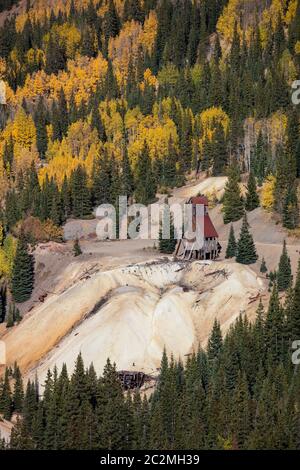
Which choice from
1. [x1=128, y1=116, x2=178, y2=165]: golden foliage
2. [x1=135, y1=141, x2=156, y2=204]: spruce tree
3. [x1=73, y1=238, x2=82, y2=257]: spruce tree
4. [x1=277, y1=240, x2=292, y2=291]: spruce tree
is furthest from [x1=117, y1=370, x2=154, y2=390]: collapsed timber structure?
[x1=128, y1=116, x2=178, y2=165]: golden foliage

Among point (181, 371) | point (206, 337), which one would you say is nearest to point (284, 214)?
point (206, 337)

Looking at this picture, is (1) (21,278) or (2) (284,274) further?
(1) (21,278)

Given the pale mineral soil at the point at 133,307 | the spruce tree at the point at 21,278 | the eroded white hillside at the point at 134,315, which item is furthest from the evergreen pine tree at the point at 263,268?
the spruce tree at the point at 21,278

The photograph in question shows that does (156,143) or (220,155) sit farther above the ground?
(156,143)

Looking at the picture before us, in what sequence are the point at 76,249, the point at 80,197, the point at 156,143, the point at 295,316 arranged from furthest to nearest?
the point at 156,143 < the point at 80,197 < the point at 76,249 < the point at 295,316

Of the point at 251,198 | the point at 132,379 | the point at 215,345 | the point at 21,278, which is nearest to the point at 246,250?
the point at 215,345

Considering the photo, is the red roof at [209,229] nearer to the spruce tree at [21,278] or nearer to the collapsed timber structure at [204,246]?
the collapsed timber structure at [204,246]

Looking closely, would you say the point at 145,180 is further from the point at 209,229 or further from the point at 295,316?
the point at 295,316

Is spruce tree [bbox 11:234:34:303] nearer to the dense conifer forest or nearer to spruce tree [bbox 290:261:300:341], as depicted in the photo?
the dense conifer forest
